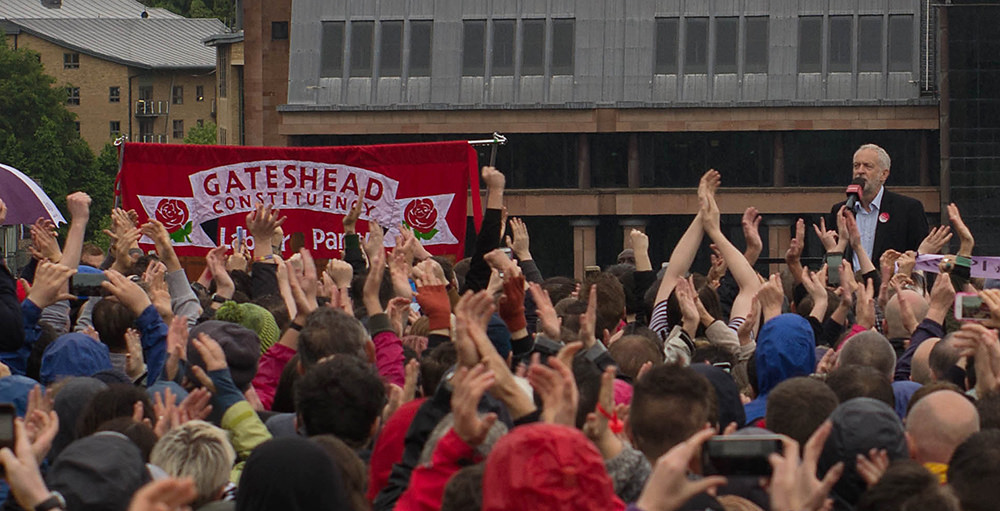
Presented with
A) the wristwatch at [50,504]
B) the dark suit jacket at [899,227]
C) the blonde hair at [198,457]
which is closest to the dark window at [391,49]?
the dark suit jacket at [899,227]

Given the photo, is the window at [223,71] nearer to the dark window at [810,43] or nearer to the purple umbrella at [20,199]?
the dark window at [810,43]

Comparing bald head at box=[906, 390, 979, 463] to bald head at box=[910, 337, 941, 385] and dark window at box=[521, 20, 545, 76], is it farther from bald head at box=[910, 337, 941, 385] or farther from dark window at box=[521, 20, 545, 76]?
dark window at box=[521, 20, 545, 76]

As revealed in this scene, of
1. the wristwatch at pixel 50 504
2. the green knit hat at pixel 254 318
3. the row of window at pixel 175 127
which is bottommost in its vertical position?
the wristwatch at pixel 50 504

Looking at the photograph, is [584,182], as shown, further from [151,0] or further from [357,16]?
[151,0]

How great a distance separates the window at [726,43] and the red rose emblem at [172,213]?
137ft

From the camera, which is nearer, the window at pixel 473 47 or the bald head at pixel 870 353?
the bald head at pixel 870 353

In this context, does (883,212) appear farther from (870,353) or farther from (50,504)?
(50,504)

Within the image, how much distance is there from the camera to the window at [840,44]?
187 feet

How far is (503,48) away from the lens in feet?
191

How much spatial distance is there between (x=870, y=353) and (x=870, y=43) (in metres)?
50.6

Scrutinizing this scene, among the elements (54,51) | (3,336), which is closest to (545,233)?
(3,336)

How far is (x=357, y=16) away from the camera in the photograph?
191 ft

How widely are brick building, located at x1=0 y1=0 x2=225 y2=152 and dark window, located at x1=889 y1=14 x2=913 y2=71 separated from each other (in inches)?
2782

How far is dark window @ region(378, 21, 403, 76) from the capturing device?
2296 inches
